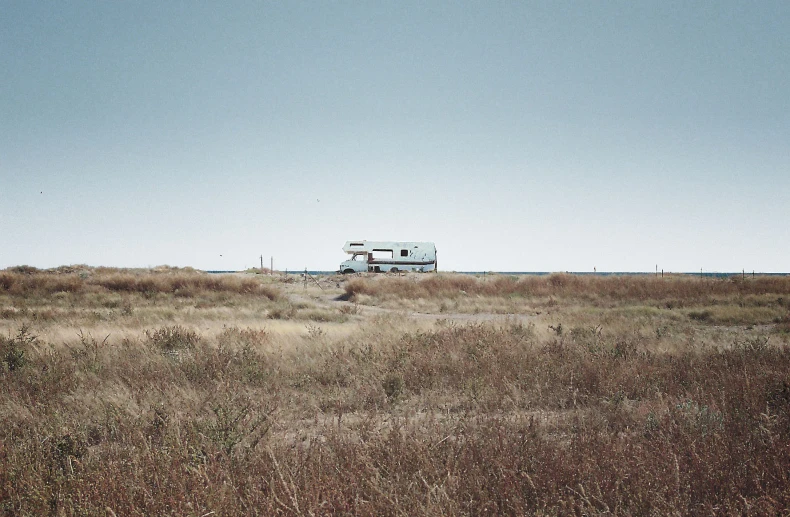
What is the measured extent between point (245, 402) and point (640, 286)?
27.9 m

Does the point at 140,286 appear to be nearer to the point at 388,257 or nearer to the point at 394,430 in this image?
the point at 388,257

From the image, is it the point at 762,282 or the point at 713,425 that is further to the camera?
the point at 762,282

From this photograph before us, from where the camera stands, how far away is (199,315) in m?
16.5

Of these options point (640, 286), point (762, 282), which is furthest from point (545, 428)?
point (762, 282)

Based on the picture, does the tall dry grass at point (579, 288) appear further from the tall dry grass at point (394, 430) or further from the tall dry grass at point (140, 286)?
the tall dry grass at point (394, 430)

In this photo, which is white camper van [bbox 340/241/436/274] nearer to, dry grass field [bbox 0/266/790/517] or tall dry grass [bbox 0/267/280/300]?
tall dry grass [bbox 0/267/280/300]

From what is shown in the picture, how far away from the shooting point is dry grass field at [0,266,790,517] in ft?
10.2

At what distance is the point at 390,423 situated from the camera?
17.2 ft

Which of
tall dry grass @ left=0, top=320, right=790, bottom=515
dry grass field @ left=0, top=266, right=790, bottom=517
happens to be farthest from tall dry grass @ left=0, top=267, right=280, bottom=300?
tall dry grass @ left=0, top=320, right=790, bottom=515

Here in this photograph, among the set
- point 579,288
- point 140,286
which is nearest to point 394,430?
point 140,286

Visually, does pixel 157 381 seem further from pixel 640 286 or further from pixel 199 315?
pixel 640 286

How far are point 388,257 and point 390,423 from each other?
36.9 meters

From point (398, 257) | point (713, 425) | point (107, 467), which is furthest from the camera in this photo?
point (398, 257)

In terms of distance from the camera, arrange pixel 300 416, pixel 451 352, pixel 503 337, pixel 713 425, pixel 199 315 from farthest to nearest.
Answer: pixel 199 315 → pixel 503 337 → pixel 451 352 → pixel 300 416 → pixel 713 425
